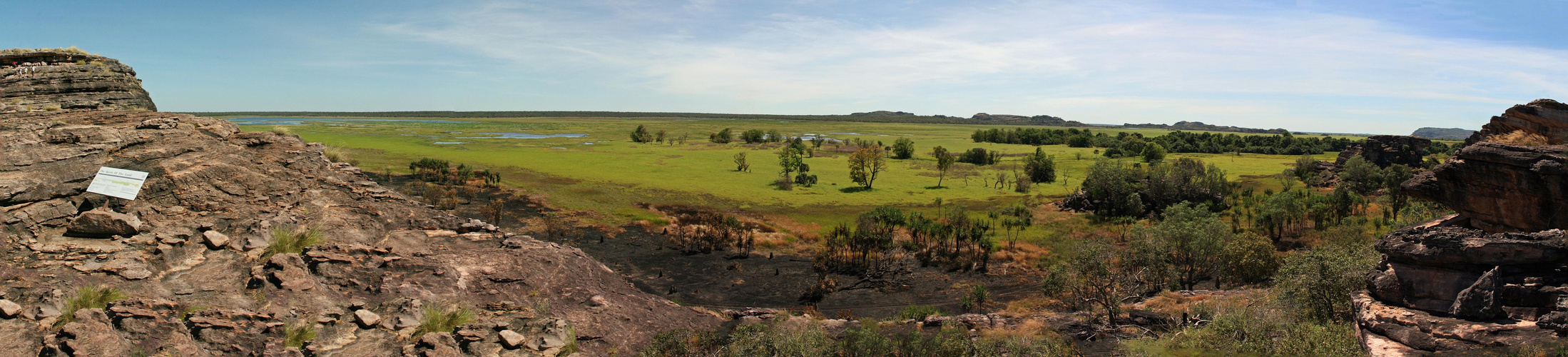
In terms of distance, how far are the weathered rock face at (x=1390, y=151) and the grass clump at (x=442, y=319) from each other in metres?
83.3

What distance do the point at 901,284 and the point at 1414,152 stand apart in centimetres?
7302

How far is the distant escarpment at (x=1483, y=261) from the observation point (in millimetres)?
12656

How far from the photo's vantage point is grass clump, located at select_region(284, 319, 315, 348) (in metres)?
10.3

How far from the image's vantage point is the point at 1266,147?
11325 centimetres

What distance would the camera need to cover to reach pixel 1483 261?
1330cm

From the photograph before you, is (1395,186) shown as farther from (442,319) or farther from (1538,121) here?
(442,319)

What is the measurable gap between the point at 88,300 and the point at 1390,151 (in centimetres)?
9211

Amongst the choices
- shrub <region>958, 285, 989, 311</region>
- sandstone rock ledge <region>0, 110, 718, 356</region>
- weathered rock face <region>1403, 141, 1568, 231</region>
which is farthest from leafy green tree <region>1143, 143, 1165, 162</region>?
sandstone rock ledge <region>0, 110, 718, 356</region>

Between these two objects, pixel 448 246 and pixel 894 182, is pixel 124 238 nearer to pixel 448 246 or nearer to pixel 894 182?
pixel 448 246

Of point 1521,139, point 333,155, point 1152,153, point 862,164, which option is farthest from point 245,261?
point 1152,153

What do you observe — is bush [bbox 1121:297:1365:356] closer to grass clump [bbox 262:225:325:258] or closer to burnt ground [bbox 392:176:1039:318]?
burnt ground [bbox 392:176:1039:318]

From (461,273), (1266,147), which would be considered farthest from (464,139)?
(1266,147)

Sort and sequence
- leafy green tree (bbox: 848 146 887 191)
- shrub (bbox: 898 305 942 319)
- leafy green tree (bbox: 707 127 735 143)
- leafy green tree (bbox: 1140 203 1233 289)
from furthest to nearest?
leafy green tree (bbox: 707 127 735 143), leafy green tree (bbox: 848 146 887 191), leafy green tree (bbox: 1140 203 1233 289), shrub (bbox: 898 305 942 319)

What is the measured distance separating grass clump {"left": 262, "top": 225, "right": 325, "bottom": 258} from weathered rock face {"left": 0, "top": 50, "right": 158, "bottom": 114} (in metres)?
6.66
